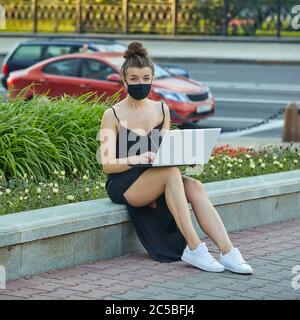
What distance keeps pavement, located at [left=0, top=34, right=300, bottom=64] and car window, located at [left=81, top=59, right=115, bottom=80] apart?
45.2ft

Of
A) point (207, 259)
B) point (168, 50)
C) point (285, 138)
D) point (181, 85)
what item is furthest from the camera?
point (168, 50)

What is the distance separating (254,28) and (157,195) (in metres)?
30.9

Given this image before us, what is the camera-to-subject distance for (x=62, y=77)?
20.3m

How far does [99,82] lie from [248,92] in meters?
7.47

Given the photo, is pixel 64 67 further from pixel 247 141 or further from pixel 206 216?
pixel 206 216

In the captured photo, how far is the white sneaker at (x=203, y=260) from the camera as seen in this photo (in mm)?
7797

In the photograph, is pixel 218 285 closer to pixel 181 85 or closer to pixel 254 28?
pixel 181 85

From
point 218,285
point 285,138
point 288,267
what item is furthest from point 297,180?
point 285,138

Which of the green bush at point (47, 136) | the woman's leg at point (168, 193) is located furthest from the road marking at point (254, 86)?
the woman's leg at point (168, 193)

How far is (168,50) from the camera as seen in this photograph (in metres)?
36.5

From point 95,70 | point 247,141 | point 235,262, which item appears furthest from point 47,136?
point 95,70

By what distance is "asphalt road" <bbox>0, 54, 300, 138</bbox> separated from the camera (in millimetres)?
20741

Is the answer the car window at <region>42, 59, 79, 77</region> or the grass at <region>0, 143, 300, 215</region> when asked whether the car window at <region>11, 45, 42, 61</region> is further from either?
the grass at <region>0, 143, 300, 215</region>
